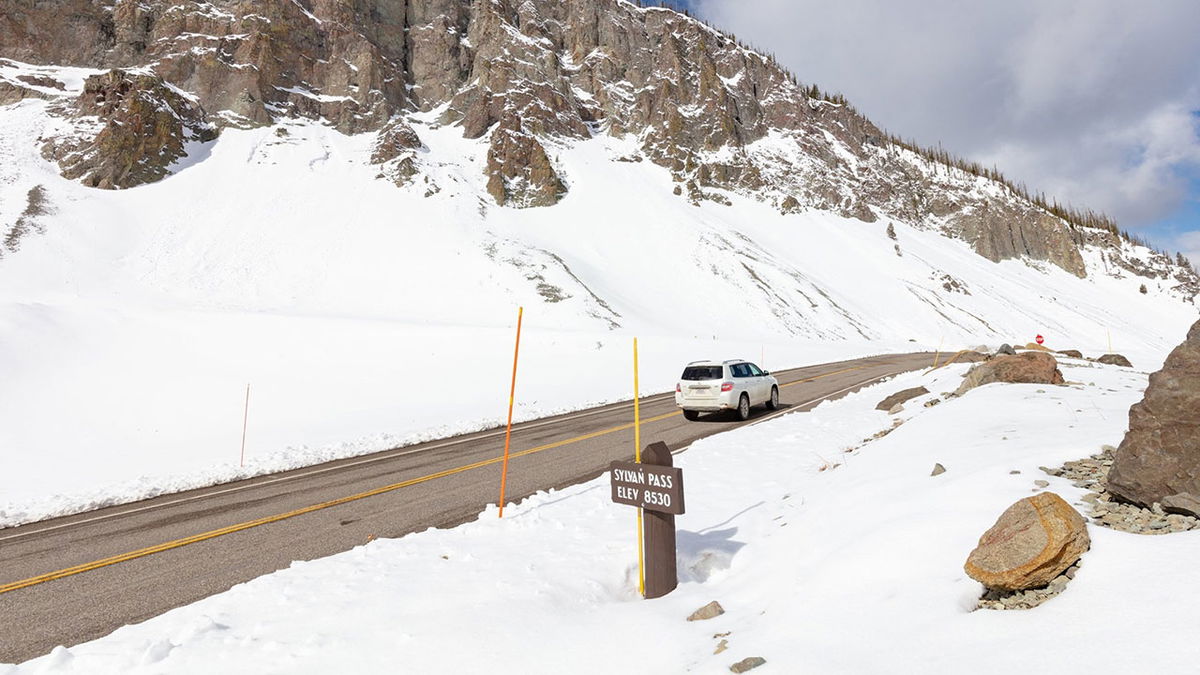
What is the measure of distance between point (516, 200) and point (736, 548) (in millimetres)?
64632

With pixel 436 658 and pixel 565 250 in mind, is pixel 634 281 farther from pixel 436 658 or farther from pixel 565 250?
pixel 436 658

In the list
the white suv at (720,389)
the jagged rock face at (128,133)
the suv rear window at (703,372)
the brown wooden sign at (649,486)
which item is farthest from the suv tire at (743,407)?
the jagged rock face at (128,133)

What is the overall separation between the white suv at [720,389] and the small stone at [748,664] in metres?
11.6

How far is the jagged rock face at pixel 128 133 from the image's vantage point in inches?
2085

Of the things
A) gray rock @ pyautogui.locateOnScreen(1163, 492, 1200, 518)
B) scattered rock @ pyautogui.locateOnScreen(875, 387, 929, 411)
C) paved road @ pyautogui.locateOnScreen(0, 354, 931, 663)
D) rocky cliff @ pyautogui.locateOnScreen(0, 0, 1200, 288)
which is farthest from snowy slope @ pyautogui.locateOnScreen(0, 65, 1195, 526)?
gray rock @ pyautogui.locateOnScreen(1163, 492, 1200, 518)

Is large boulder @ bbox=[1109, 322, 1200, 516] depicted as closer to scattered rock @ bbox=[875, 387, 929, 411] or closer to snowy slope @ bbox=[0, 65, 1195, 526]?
scattered rock @ bbox=[875, 387, 929, 411]

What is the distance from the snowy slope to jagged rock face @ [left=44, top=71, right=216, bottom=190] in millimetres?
1977

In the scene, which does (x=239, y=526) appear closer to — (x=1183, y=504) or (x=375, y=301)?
(x=1183, y=504)

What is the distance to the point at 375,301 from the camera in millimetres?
42250

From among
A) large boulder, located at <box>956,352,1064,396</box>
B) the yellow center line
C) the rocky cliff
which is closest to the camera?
the yellow center line

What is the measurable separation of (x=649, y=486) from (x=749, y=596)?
124cm

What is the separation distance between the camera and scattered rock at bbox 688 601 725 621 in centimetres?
451

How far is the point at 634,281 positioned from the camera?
53.9 m

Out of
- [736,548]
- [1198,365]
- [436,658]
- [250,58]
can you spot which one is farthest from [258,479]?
[250,58]
